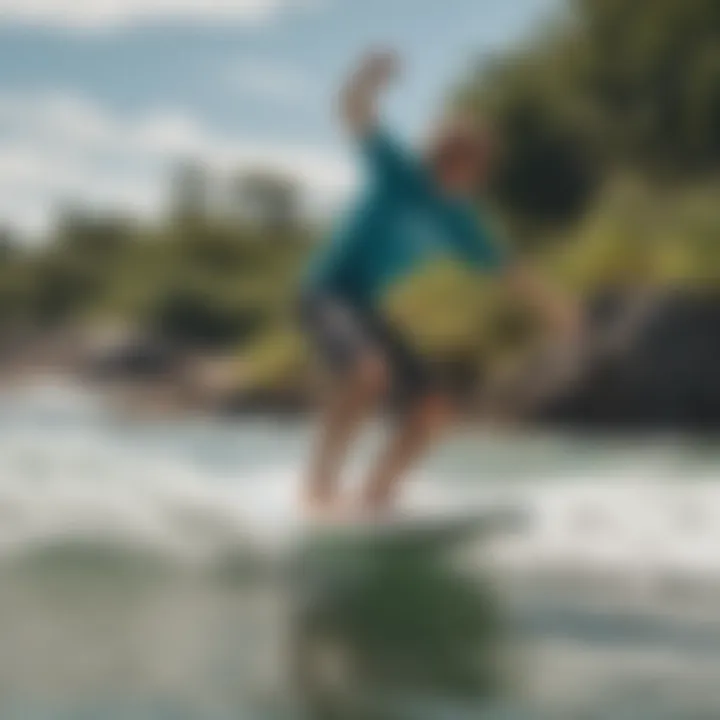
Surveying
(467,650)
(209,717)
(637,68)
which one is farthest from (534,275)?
(209,717)

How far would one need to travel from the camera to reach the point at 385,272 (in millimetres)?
1949

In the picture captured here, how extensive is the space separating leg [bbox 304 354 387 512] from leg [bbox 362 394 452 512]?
0.05m

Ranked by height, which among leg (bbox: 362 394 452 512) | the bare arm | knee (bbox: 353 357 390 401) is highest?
the bare arm

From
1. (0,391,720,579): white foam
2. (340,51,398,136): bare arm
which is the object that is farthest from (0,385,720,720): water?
(340,51,398,136): bare arm

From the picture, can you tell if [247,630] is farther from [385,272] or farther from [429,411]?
[385,272]

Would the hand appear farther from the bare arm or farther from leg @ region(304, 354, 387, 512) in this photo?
leg @ region(304, 354, 387, 512)

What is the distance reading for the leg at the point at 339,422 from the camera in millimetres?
1929

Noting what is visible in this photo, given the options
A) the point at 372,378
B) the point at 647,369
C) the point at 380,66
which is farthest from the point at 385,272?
the point at 647,369

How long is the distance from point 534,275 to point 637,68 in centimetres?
31

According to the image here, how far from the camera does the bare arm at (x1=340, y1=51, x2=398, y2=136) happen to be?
1932 millimetres

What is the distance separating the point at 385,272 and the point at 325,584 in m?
0.39

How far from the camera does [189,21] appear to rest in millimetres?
2027

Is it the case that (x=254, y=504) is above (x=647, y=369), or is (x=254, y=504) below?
below

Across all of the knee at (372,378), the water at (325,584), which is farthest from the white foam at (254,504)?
the knee at (372,378)
